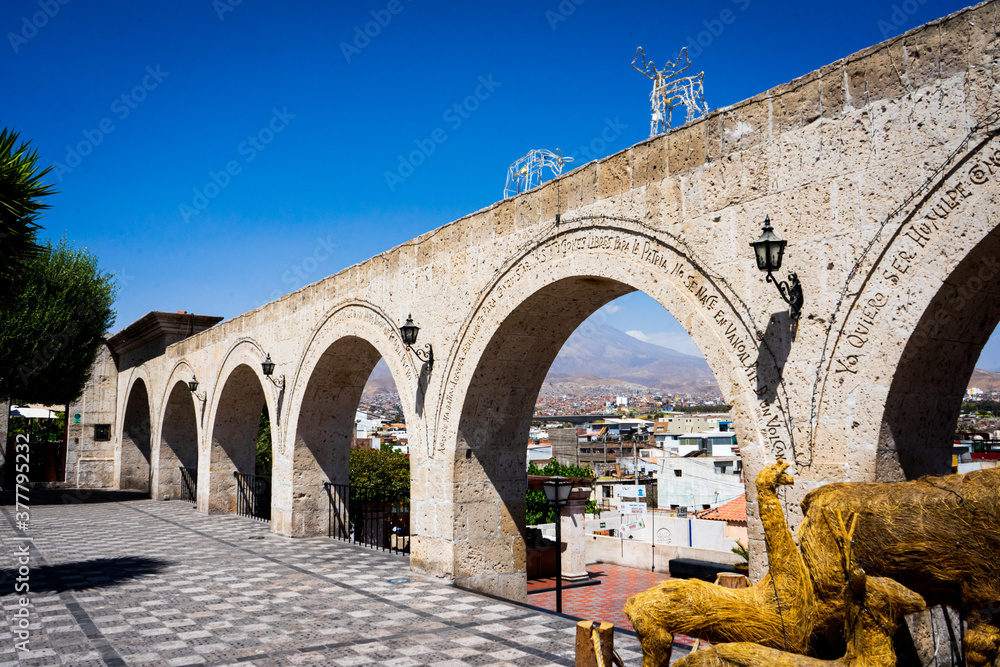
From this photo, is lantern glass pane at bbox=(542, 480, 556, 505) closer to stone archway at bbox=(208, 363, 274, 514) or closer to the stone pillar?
the stone pillar

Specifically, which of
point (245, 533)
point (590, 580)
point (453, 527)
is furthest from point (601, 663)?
point (245, 533)

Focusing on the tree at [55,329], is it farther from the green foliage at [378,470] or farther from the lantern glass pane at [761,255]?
the lantern glass pane at [761,255]

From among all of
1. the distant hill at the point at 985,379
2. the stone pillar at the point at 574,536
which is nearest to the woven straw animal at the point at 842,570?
the stone pillar at the point at 574,536

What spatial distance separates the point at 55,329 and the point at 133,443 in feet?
19.6

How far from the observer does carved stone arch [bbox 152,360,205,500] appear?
17750mm

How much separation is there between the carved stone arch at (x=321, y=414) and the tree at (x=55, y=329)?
26.4 ft

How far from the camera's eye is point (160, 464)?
58.4ft

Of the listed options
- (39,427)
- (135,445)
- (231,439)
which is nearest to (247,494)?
(231,439)

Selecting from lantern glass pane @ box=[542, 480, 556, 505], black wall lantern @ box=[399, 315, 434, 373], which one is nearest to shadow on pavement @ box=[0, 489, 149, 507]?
black wall lantern @ box=[399, 315, 434, 373]

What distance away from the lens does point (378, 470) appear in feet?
72.3

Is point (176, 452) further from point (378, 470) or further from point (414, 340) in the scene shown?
point (414, 340)

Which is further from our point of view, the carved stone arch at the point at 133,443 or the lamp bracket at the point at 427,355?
the carved stone arch at the point at 133,443

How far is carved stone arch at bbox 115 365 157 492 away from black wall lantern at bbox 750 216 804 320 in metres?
20.3

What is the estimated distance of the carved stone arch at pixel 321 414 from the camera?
10.1m
